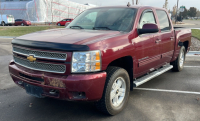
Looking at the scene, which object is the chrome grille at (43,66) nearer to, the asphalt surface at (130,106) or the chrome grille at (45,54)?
the chrome grille at (45,54)

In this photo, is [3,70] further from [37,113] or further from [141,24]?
[141,24]

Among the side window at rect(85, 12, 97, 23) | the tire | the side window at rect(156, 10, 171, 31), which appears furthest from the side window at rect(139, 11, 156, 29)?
the tire

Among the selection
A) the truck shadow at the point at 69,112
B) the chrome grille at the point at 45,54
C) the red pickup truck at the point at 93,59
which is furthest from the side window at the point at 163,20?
the chrome grille at the point at 45,54

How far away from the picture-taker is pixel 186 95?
4375 mm

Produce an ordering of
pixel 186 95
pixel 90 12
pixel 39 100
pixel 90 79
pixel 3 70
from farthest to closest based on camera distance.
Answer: pixel 3 70 → pixel 90 12 → pixel 186 95 → pixel 39 100 → pixel 90 79

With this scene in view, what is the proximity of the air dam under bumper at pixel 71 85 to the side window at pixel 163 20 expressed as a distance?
2.68 metres

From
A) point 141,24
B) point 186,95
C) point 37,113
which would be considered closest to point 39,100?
point 37,113

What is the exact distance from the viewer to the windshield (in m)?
3.86

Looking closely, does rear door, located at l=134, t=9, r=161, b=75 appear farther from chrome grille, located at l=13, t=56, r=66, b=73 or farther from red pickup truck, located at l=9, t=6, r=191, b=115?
chrome grille, located at l=13, t=56, r=66, b=73

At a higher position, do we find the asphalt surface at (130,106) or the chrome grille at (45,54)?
the chrome grille at (45,54)

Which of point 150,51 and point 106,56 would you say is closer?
point 106,56

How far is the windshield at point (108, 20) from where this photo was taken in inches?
152

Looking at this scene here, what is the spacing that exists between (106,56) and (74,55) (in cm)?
51

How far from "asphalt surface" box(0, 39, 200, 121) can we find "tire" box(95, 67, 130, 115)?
16 cm
